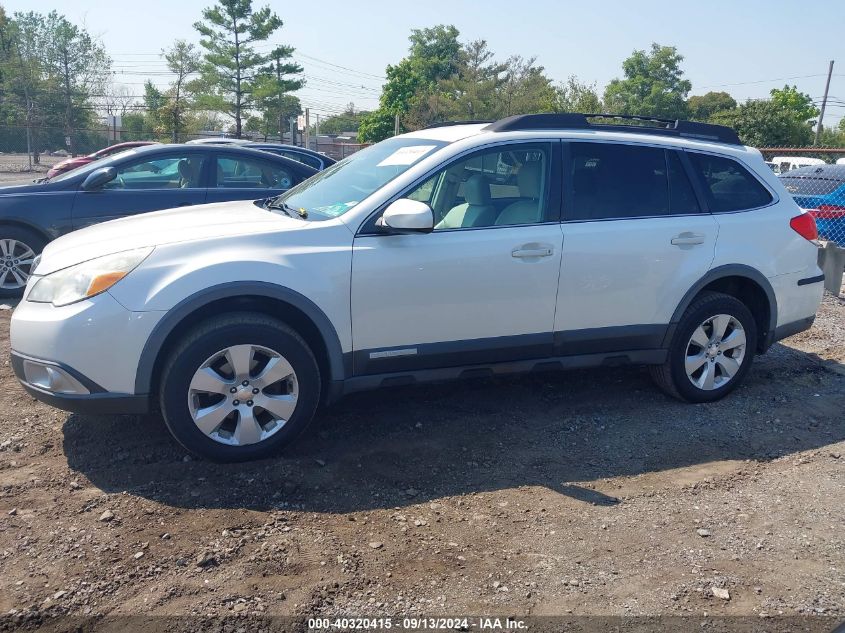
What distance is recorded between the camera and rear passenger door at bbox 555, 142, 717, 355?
465cm

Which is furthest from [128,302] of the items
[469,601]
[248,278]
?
[469,601]

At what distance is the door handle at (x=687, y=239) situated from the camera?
4863 millimetres

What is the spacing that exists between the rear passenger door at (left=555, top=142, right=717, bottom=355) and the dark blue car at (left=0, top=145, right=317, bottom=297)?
14.9ft

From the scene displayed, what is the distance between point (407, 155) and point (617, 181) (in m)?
1.34

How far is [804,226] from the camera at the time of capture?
533cm

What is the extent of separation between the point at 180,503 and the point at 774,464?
10.6ft

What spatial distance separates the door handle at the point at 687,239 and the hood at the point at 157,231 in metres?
2.34

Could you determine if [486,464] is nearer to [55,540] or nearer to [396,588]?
[396,588]

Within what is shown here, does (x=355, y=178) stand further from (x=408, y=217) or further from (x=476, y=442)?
(x=476, y=442)

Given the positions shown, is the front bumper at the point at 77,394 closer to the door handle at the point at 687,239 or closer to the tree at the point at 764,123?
the door handle at the point at 687,239

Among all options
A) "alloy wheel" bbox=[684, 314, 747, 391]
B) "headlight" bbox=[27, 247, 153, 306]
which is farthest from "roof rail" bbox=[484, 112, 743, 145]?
"headlight" bbox=[27, 247, 153, 306]

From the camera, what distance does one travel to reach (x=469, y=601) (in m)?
2.96

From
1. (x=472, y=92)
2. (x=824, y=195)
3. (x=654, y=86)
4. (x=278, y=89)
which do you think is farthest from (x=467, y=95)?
(x=824, y=195)

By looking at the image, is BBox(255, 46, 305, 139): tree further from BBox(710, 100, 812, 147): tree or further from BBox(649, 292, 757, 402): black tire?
BBox(649, 292, 757, 402): black tire
